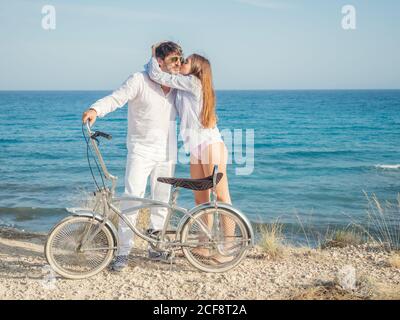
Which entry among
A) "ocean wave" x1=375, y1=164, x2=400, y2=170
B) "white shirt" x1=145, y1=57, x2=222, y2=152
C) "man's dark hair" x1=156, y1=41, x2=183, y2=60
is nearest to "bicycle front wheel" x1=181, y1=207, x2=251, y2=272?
"white shirt" x1=145, y1=57, x2=222, y2=152

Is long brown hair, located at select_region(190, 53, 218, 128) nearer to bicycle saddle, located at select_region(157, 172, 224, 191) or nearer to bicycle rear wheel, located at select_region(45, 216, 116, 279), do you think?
bicycle saddle, located at select_region(157, 172, 224, 191)

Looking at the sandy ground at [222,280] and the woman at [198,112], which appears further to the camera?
the woman at [198,112]

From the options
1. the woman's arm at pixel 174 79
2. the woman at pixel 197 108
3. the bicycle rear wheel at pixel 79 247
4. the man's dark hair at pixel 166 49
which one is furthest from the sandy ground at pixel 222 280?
the man's dark hair at pixel 166 49

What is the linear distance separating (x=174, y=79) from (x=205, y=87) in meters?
0.30

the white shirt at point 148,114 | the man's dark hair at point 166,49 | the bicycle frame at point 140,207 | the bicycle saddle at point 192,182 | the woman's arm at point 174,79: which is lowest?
the bicycle frame at point 140,207

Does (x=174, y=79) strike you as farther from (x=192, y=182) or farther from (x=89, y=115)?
(x=192, y=182)

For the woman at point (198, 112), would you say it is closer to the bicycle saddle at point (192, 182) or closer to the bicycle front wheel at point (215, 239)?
the bicycle front wheel at point (215, 239)

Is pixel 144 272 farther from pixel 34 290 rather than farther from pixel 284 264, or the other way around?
pixel 284 264

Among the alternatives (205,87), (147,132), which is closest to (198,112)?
(205,87)

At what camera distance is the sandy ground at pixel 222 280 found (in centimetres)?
449

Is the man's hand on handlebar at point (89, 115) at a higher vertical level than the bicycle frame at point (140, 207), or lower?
higher

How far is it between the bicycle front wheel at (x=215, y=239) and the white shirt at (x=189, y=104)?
682 millimetres

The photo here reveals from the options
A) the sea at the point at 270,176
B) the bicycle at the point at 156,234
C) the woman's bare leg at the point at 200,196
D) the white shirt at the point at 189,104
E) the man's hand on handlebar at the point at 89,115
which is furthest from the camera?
the sea at the point at 270,176

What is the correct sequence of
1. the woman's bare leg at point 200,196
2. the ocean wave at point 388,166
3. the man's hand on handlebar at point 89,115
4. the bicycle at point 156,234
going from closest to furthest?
1. the man's hand on handlebar at point 89,115
2. the bicycle at point 156,234
3. the woman's bare leg at point 200,196
4. the ocean wave at point 388,166
